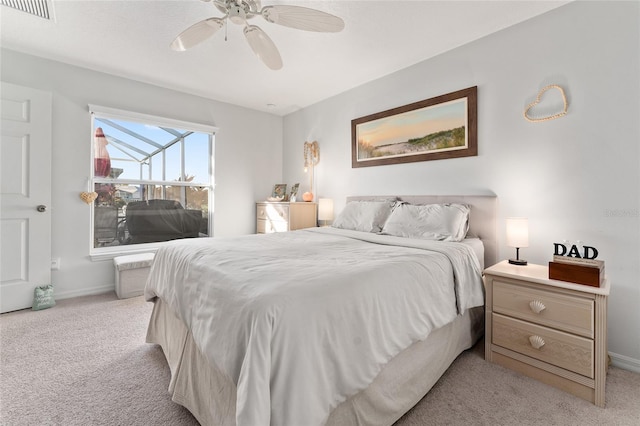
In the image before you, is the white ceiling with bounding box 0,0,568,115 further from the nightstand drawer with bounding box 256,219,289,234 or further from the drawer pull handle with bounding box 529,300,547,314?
the drawer pull handle with bounding box 529,300,547,314

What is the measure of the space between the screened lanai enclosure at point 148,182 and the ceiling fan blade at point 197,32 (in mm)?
2062

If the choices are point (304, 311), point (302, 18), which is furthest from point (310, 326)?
point (302, 18)

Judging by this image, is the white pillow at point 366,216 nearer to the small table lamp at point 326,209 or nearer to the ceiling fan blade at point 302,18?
the small table lamp at point 326,209

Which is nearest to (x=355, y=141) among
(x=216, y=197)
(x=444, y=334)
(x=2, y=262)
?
(x=216, y=197)

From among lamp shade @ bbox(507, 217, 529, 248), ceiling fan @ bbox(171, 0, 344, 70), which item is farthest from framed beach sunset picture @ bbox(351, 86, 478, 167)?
ceiling fan @ bbox(171, 0, 344, 70)

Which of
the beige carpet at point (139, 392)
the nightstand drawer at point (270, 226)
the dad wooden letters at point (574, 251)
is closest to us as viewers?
the beige carpet at point (139, 392)

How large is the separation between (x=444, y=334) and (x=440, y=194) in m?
1.54

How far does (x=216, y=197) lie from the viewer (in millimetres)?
4246

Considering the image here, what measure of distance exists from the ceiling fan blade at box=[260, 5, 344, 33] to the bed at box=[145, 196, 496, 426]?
4.81ft

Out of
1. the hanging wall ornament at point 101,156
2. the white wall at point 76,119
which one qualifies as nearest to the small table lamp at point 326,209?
the white wall at point 76,119

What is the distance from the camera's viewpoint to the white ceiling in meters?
2.21

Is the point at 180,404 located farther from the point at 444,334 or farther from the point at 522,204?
the point at 522,204

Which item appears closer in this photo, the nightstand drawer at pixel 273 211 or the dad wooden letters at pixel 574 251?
the dad wooden letters at pixel 574 251

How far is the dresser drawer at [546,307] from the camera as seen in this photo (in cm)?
158
